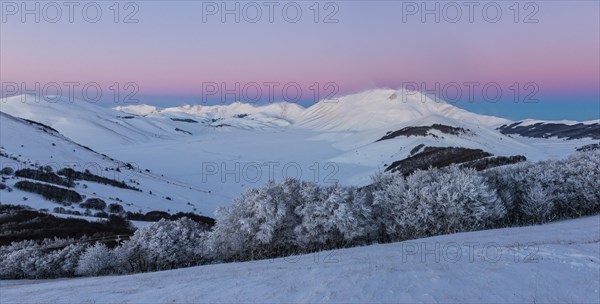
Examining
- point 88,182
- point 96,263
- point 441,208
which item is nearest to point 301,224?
point 441,208

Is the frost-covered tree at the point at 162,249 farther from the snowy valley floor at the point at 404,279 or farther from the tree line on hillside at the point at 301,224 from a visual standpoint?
the snowy valley floor at the point at 404,279

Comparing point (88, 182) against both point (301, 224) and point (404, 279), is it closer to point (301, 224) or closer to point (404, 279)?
point (301, 224)

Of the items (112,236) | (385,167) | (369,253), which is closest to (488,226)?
(369,253)

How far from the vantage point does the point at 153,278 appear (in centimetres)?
2283

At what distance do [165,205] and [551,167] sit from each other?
53.2 meters

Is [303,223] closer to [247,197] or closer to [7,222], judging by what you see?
[247,197]

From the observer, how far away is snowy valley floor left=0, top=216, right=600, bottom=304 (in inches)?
614

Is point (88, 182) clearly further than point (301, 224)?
Yes

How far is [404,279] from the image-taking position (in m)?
16.7

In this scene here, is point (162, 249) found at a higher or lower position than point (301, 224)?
lower

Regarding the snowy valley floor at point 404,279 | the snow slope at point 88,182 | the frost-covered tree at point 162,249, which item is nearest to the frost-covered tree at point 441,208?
the snowy valley floor at point 404,279

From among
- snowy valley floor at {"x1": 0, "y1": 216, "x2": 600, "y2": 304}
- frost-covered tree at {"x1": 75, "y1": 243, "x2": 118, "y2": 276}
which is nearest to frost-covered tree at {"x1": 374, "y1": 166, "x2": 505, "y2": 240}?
snowy valley floor at {"x1": 0, "y1": 216, "x2": 600, "y2": 304}

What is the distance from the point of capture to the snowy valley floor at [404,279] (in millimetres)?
15586

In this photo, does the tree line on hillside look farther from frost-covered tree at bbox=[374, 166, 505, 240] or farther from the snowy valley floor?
the snowy valley floor
